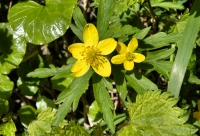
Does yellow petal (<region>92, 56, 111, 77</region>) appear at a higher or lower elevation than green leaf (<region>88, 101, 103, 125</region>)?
higher

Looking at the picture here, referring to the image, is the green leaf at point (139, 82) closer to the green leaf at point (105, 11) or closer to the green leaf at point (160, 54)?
the green leaf at point (160, 54)

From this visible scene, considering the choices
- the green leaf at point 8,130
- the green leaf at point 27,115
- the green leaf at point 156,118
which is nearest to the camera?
the green leaf at point 156,118

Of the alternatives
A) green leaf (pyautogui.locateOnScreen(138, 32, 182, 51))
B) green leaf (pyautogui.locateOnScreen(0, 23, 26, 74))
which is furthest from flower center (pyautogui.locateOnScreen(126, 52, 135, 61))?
green leaf (pyautogui.locateOnScreen(0, 23, 26, 74))

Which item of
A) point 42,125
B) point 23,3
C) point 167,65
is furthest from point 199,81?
point 23,3

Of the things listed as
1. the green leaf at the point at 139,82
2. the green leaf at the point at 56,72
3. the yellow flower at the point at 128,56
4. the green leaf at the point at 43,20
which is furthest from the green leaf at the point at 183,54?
the green leaf at the point at 43,20

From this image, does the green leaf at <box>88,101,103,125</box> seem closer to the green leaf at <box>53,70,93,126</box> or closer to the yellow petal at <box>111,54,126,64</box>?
the green leaf at <box>53,70,93,126</box>

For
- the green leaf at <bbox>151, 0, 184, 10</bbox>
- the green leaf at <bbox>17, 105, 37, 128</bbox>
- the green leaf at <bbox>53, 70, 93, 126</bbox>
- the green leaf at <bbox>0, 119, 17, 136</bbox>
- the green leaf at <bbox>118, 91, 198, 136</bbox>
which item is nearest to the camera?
the green leaf at <bbox>118, 91, 198, 136</bbox>

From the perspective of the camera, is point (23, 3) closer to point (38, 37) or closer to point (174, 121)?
point (38, 37)
